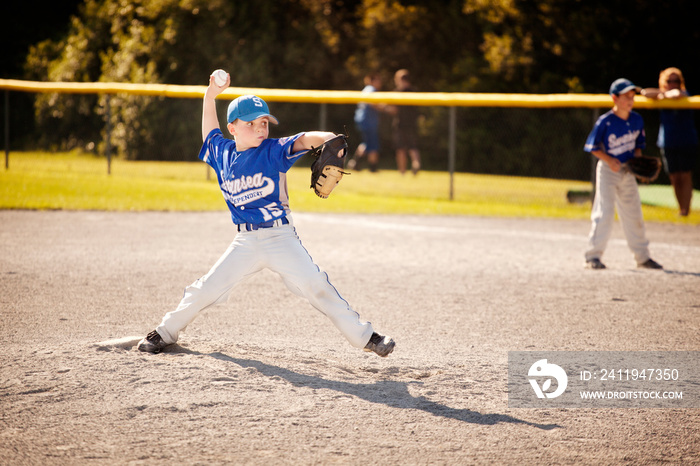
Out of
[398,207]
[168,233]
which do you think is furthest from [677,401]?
[398,207]

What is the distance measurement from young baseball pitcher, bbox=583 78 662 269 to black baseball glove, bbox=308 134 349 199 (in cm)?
438

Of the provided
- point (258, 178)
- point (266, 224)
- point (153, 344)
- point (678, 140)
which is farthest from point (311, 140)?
point (678, 140)

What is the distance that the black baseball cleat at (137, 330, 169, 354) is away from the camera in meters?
4.67

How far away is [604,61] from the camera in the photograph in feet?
61.7

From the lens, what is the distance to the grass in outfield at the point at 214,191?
40.5ft

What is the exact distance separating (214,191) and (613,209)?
304 inches

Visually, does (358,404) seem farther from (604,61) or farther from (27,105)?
(604,61)

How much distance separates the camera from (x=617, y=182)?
8.04 meters

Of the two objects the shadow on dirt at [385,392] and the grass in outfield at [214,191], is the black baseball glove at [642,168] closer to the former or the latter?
the grass in outfield at [214,191]

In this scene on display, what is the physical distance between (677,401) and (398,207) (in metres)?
8.80

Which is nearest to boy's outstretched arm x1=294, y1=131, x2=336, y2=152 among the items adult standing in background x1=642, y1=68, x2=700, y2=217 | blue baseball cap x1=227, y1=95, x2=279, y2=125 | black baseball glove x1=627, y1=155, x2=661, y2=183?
blue baseball cap x1=227, y1=95, x2=279, y2=125

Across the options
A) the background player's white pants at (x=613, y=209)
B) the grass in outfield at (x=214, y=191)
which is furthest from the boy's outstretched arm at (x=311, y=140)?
the grass in outfield at (x=214, y=191)

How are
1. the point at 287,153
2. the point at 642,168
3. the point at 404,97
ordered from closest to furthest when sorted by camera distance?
the point at 287,153
the point at 642,168
the point at 404,97

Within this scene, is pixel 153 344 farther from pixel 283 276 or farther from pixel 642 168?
pixel 642 168
